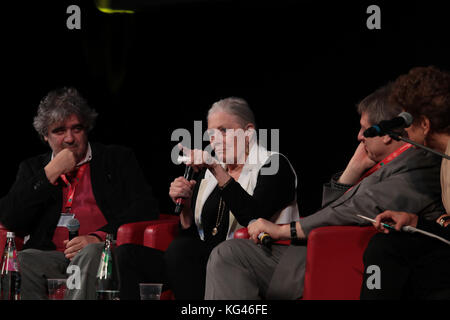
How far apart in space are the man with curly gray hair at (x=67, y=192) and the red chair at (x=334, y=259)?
1167mm

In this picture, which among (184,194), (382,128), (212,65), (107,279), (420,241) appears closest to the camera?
(382,128)

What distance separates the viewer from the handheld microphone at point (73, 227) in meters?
3.27

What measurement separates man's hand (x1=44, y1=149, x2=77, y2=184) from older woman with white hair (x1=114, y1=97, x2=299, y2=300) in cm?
66

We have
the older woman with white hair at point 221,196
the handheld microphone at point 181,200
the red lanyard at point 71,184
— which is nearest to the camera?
the older woman with white hair at point 221,196

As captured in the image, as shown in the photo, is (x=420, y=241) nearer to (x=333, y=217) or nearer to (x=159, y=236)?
(x=333, y=217)

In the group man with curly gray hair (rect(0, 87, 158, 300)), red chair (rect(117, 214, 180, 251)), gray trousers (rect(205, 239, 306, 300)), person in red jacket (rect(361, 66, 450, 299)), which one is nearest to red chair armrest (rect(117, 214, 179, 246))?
red chair (rect(117, 214, 180, 251))

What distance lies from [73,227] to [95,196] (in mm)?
308

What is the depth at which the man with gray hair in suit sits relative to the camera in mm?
2598

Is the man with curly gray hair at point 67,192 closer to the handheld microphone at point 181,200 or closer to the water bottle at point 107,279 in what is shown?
the handheld microphone at point 181,200

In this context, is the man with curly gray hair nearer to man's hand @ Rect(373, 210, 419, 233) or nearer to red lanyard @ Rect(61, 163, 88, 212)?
red lanyard @ Rect(61, 163, 88, 212)

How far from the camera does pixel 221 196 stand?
10.3ft

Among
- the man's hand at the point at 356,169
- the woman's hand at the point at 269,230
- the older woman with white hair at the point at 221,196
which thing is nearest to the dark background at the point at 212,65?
the man's hand at the point at 356,169

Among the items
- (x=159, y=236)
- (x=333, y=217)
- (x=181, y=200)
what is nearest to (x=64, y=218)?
(x=159, y=236)
